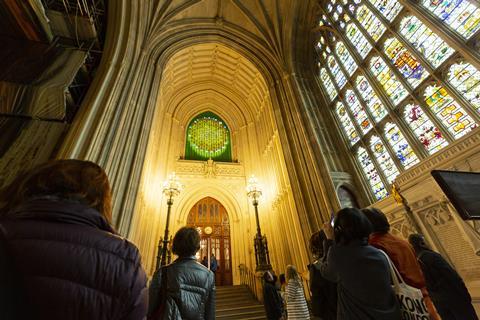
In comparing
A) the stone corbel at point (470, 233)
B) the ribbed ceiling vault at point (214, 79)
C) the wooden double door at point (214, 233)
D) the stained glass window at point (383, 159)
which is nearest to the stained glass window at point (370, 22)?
the stained glass window at point (383, 159)

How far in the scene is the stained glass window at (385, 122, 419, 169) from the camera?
4.87 meters

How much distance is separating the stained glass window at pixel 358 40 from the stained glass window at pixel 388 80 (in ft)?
1.65

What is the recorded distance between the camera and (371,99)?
6.14 metres

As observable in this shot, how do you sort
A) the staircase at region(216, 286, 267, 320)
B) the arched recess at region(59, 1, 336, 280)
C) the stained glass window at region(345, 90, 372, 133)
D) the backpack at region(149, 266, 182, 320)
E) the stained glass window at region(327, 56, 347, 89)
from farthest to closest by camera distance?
the stained glass window at region(327, 56, 347, 89) → the stained glass window at region(345, 90, 372, 133) → the staircase at region(216, 286, 267, 320) → the arched recess at region(59, 1, 336, 280) → the backpack at region(149, 266, 182, 320)

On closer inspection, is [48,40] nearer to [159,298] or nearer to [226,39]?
[159,298]

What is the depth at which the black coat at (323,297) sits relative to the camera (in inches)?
67.6

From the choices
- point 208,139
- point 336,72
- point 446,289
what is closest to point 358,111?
point 336,72

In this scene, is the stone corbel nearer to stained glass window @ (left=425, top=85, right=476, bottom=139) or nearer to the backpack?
stained glass window @ (left=425, top=85, right=476, bottom=139)

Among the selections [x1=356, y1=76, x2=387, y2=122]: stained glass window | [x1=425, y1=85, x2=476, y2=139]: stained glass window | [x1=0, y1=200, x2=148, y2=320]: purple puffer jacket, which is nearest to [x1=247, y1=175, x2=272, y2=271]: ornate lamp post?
[x1=356, y1=76, x2=387, y2=122]: stained glass window

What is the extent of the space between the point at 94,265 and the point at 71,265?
55 millimetres

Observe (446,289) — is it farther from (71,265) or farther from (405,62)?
(405,62)

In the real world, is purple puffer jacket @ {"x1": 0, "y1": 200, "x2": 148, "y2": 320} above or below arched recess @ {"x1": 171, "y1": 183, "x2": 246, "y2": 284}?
below

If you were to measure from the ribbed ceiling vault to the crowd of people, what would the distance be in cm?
984

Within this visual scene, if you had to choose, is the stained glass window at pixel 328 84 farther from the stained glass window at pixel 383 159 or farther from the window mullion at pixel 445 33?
the window mullion at pixel 445 33
